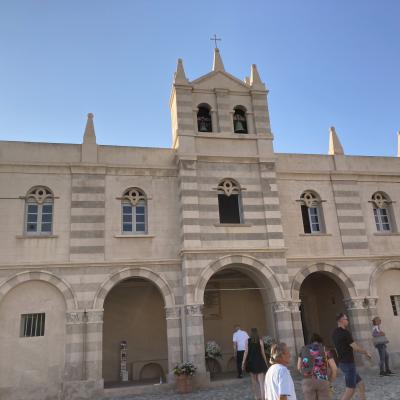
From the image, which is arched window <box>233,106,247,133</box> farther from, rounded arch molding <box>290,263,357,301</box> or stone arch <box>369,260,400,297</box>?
stone arch <box>369,260,400,297</box>

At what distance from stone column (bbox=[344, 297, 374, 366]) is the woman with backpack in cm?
954

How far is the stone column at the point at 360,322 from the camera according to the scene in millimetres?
16781

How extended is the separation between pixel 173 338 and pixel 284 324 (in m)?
4.25

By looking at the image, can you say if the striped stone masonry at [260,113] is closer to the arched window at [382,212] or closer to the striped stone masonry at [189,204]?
the striped stone masonry at [189,204]

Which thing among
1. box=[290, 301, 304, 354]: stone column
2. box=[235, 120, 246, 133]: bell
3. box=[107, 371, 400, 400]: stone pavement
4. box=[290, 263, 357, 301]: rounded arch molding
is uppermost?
box=[235, 120, 246, 133]: bell

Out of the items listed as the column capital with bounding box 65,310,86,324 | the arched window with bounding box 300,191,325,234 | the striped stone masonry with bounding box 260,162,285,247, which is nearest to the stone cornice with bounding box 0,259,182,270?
the column capital with bounding box 65,310,86,324

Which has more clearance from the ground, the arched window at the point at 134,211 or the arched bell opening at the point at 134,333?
the arched window at the point at 134,211

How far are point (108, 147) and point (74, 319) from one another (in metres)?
6.94

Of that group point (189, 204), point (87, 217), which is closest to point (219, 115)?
point (189, 204)

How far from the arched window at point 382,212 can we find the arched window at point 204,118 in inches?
326

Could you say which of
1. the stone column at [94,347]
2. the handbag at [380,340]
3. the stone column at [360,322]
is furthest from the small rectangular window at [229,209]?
the handbag at [380,340]

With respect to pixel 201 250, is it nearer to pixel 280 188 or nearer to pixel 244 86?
pixel 280 188

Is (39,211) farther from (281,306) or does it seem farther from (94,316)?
(281,306)

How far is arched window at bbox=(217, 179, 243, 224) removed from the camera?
57.2 feet
